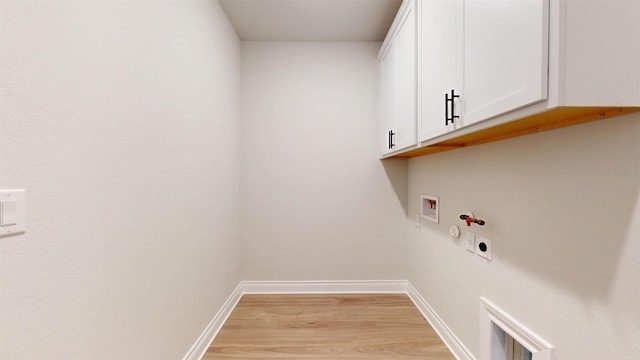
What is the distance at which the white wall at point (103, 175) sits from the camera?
0.78m

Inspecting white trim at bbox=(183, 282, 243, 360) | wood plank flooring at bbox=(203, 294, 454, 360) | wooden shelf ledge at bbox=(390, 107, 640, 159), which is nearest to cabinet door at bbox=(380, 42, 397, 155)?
wooden shelf ledge at bbox=(390, 107, 640, 159)

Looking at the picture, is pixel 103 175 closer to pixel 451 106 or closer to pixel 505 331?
pixel 451 106

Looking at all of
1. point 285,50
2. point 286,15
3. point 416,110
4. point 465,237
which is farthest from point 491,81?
point 285,50

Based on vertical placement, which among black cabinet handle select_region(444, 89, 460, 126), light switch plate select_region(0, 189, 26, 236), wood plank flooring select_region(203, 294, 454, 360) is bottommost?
wood plank flooring select_region(203, 294, 454, 360)

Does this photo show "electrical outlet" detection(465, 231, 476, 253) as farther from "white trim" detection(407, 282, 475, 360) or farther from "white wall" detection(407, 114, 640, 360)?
"white trim" detection(407, 282, 475, 360)

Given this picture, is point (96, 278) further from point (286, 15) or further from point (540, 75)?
point (286, 15)

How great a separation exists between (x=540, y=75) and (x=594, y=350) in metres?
0.94

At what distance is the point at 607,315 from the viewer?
0.96 metres

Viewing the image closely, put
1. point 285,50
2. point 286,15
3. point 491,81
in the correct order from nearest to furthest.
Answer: point 491,81 → point 286,15 → point 285,50

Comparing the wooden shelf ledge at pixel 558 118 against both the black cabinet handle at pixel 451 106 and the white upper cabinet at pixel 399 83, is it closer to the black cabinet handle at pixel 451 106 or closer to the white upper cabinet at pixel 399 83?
the black cabinet handle at pixel 451 106

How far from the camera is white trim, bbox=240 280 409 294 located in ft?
10.1

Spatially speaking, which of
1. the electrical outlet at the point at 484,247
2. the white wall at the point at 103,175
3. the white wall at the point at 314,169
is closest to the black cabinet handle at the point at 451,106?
the electrical outlet at the point at 484,247

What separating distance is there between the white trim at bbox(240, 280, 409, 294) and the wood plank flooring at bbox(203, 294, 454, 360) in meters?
0.09

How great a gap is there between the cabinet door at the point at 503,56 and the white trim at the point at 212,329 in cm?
205
